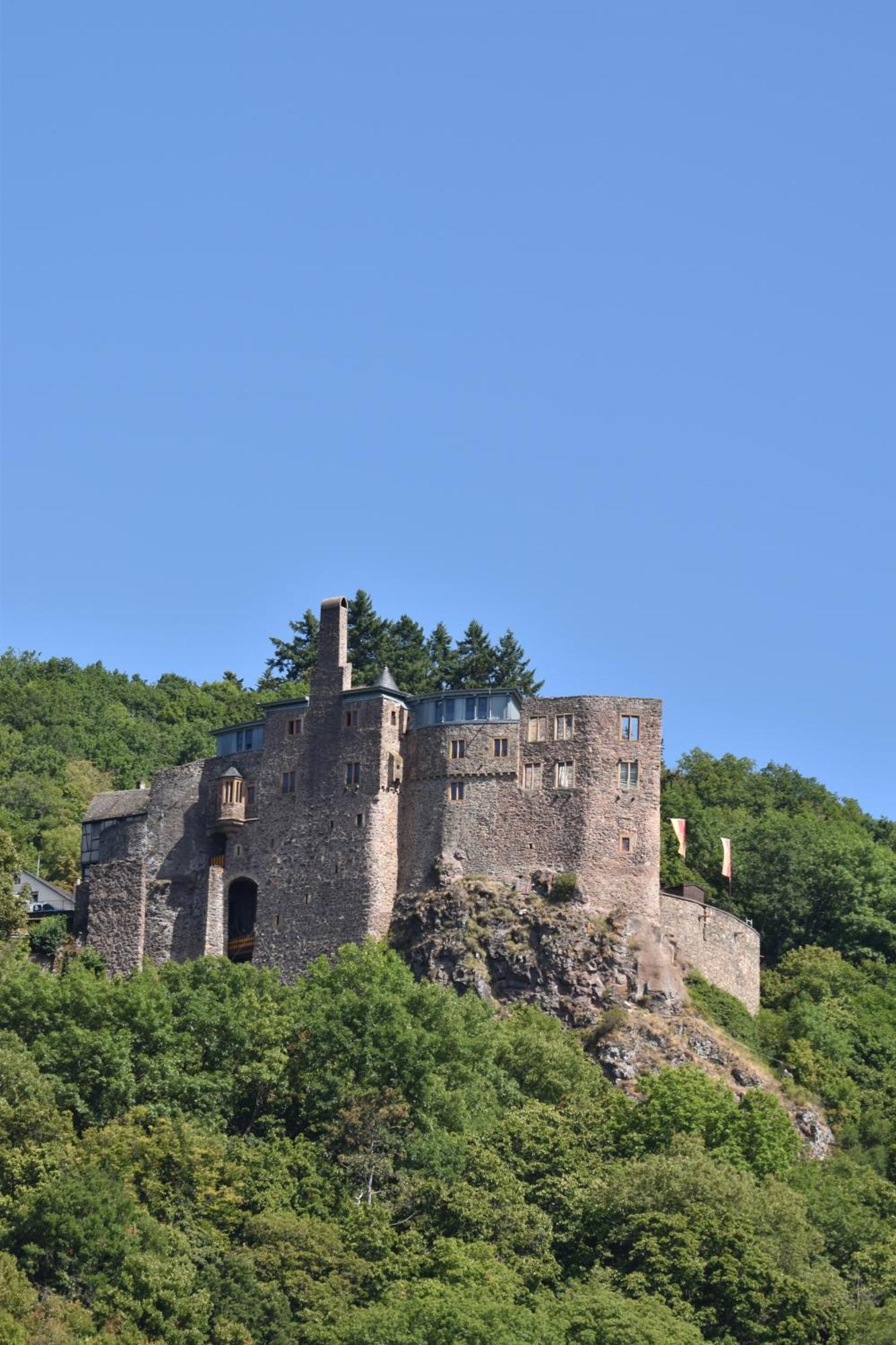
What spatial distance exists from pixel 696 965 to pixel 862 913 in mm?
15262

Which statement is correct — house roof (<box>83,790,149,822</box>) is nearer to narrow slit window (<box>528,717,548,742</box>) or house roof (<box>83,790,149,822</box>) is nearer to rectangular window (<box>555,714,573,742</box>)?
narrow slit window (<box>528,717,548,742</box>)

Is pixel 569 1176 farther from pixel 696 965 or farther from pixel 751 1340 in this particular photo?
pixel 696 965

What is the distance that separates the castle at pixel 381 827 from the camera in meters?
104

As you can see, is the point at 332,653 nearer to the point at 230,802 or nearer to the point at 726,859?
the point at 230,802

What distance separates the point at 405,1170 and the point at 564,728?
78.3 feet

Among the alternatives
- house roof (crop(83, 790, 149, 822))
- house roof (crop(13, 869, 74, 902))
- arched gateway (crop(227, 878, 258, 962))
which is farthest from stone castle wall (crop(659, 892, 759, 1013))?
house roof (crop(13, 869, 74, 902))

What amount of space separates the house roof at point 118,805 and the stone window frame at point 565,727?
18838 millimetres

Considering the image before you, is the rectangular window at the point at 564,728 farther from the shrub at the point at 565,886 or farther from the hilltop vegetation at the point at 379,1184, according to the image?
the hilltop vegetation at the point at 379,1184

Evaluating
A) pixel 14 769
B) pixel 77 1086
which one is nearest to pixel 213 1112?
pixel 77 1086

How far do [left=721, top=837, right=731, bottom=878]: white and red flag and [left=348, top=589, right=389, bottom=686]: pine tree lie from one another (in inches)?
824

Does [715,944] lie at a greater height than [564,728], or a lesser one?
lesser

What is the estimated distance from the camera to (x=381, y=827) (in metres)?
105

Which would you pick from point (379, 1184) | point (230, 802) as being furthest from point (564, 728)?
→ point (379, 1184)

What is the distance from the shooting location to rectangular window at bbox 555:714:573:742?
344 feet
